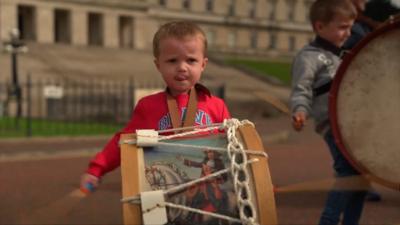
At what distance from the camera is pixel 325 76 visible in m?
3.57

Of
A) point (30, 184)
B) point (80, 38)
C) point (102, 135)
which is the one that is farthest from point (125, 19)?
point (30, 184)

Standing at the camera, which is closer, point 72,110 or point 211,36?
point 72,110

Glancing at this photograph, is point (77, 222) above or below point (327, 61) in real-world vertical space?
below

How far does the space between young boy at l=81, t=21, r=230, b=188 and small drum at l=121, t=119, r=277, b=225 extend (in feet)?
1.21

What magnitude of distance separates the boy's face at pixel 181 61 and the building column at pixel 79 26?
166ft

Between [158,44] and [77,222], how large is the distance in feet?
8.63

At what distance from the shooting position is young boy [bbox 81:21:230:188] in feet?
7.59

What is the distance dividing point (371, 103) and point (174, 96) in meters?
0.98

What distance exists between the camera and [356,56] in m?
2.85

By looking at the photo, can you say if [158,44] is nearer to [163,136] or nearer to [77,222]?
[163,136]

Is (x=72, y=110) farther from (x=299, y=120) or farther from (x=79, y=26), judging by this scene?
(x=79, y=26)

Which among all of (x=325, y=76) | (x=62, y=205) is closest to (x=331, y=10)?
(x=325, y=76)

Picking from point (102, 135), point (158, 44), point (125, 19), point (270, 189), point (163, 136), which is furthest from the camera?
point (125, 19)

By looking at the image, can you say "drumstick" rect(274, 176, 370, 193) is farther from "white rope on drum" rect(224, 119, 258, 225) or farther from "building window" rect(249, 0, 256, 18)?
"building window" rect(249, 0, 256, 18)
